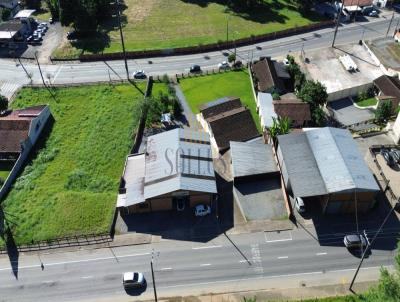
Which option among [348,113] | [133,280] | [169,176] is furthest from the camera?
[348,113]

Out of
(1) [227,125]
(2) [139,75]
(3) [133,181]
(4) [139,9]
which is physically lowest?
(2) [139,75]

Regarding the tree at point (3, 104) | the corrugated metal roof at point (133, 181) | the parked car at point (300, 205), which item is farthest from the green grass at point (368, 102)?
the tree at point (3, 104)

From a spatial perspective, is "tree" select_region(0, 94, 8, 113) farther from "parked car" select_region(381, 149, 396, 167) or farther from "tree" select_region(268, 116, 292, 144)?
"parked car" select_region(381, 149, 396, 167)

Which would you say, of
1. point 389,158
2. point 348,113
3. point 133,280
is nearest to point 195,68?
point 348,113

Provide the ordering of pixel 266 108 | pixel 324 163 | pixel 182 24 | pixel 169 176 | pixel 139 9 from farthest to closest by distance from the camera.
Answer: pixel 139 9
pixel 182 24
pixel 266 108
pixel 324 163
pixel 169 176

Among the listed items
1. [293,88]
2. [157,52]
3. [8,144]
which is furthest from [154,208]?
[157,52]

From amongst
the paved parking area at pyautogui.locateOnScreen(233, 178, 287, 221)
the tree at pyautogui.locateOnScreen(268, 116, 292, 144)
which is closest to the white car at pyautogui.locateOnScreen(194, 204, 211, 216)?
the paved parking area at pyautogui.locateOnScreen(233, 178, 287, 221)

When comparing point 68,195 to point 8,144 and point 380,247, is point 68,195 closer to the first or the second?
point 8,144

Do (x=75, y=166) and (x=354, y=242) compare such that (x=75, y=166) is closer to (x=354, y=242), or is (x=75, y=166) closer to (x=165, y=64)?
(x=165, y=64)
